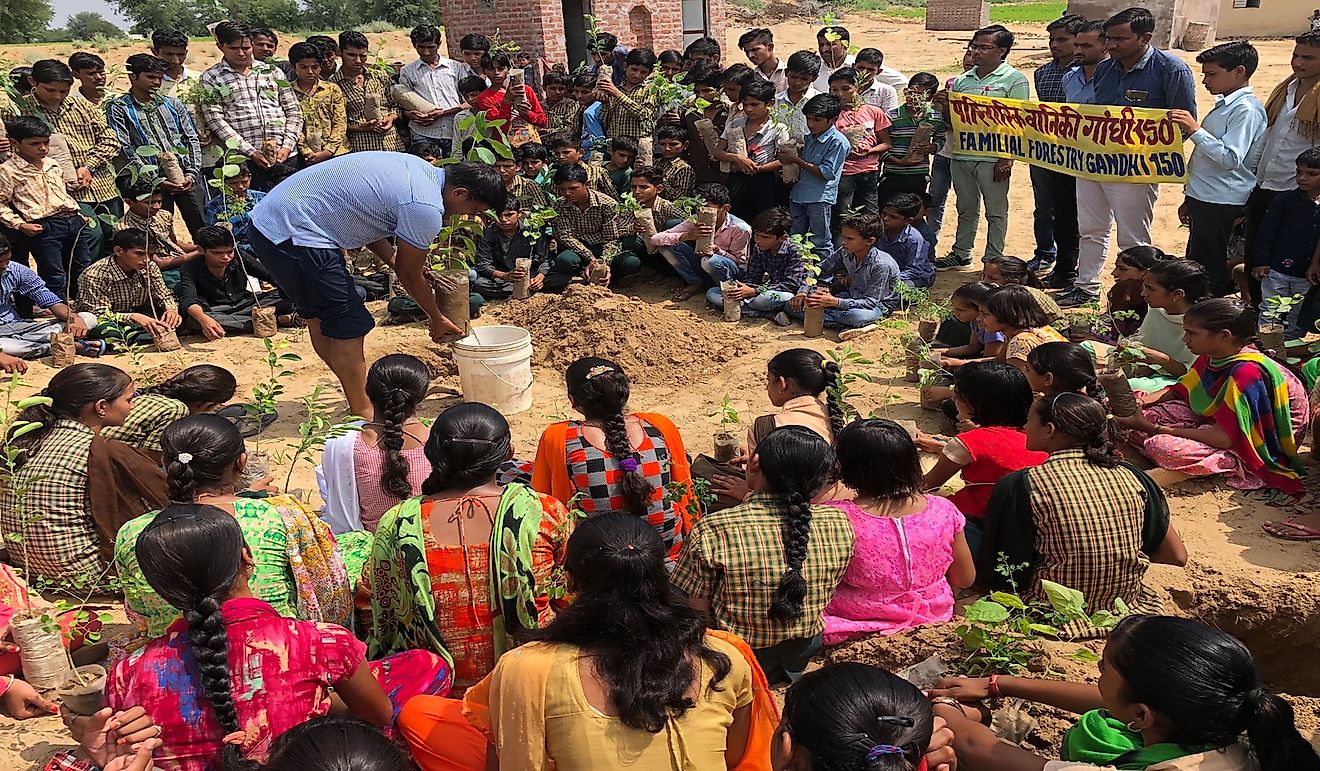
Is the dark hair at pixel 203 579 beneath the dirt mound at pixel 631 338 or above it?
above

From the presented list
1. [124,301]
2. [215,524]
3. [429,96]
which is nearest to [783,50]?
[429,96]

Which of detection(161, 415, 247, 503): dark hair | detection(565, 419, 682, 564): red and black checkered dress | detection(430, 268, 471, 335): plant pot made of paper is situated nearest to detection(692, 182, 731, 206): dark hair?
detection(430, 268, 471, 335): plant pot made of paper

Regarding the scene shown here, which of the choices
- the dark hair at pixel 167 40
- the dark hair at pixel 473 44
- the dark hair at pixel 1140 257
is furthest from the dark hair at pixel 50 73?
the dark hair at pixel 1140 257

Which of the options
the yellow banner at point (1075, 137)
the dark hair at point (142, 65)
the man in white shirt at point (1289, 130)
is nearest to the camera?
the man in white shirt at point (1289, 130)

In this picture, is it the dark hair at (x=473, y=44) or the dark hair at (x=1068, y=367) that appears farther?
the dark hair at (x=473, y=44)

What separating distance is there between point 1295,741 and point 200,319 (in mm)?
7178

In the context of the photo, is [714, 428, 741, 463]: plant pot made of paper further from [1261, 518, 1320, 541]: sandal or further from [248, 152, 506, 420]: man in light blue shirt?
[1261, 518, 1320, 541]: sandal

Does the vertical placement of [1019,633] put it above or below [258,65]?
below

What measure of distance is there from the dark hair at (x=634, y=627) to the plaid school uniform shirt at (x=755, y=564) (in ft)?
2.17

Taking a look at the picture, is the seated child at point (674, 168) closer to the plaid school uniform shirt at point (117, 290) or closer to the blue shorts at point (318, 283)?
the blue shorts at point (318, 283)

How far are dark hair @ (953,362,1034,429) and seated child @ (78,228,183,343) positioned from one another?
5.68m

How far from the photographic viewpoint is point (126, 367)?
6.82 meters

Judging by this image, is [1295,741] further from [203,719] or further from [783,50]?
[783,50]

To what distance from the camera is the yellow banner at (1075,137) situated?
6.60 meters
